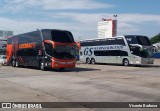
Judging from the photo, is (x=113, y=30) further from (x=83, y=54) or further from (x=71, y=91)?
(x=71, y=91)

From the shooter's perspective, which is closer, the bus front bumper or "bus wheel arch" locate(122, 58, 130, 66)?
the bus front bumper

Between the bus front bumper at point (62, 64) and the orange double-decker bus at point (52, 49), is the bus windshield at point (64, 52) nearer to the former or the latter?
the orange double-decker bus at point (52, 49)

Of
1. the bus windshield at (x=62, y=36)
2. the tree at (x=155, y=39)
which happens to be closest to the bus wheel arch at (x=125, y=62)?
the bus windshield at (x=62, y=36)

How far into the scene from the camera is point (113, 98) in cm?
1160

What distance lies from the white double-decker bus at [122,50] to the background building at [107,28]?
145 ft

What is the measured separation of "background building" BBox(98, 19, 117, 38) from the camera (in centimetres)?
8519

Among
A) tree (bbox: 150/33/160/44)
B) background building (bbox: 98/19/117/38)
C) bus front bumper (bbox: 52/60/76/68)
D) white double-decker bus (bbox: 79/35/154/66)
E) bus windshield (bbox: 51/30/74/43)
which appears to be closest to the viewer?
bus front bumper (bbox: 52/60/76/68)

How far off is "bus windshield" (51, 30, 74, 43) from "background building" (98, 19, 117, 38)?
57839mm

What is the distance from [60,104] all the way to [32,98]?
62.8 inches

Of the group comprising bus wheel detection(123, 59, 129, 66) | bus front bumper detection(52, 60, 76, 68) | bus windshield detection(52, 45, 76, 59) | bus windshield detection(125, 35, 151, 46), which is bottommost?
bus wheel detection(123, 59, 129, 66)

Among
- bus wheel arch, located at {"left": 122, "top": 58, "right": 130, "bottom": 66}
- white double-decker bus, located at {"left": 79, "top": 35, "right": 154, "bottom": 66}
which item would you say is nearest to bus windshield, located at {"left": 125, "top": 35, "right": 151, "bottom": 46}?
white double-decker bus, located at {"left": 79, "top": 35, "right": 154, "bottom": 66}

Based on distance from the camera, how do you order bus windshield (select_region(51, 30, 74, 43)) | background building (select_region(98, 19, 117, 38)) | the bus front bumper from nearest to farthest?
the bus front bumper
bus windshield (select_region(51, 30, 74, 43))
background building (select_region(98, 19, 117, 38))

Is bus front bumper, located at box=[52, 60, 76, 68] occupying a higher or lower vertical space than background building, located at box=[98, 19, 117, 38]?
lower

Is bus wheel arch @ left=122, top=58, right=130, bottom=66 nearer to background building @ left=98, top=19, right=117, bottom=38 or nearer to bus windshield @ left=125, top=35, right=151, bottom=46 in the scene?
bus windshield @ left=125, top=35, right=151, bottom=46
